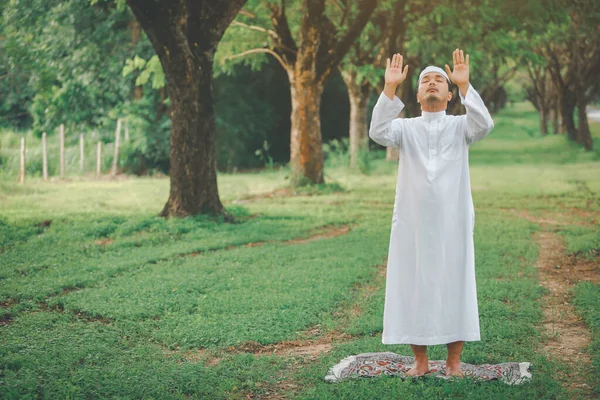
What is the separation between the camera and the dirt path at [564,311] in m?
6.23

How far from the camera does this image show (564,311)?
8.34 m

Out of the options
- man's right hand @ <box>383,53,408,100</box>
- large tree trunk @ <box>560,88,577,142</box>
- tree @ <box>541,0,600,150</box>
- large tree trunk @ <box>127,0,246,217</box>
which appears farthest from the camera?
large tree trunk @ <box>560,88,577,142</box>

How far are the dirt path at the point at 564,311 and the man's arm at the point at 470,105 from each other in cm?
197

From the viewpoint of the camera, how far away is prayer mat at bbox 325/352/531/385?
5914mm

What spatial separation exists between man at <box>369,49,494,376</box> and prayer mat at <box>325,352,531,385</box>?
0.15 meters

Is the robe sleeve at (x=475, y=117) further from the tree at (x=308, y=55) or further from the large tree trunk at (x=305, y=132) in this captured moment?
the large tree trunk at (x=305, y=132)

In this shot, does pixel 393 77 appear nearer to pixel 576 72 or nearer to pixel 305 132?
pixel 305 132

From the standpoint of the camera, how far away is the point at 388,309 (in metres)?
5.97

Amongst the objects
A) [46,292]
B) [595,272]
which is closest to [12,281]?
[46,292]

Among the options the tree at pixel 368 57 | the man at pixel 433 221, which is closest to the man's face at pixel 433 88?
the man at pixel 433 221

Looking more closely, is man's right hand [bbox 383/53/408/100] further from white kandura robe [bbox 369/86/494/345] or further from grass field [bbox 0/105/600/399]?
grass field [bbox 0/105/600/399]

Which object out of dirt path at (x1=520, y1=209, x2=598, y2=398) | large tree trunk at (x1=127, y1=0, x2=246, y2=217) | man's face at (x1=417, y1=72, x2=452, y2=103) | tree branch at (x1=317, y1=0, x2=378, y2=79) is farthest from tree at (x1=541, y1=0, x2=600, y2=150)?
man's face at (x1=417, y1=72, x2=452, y2=103)

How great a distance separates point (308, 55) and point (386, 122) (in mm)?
14311

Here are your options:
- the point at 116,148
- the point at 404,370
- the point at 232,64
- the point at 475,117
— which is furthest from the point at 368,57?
the point at 404,370
